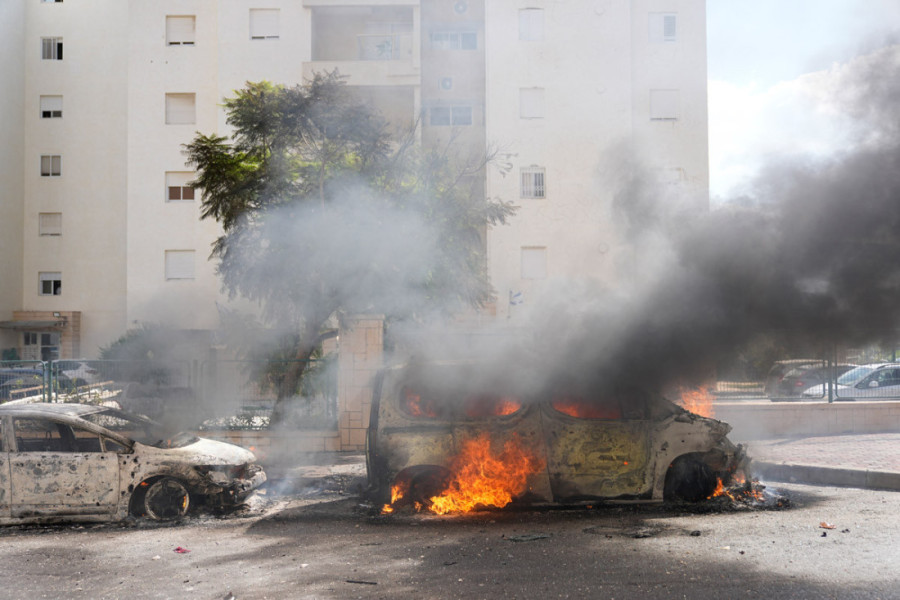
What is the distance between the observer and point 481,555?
5.82 meters

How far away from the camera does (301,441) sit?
10992mm

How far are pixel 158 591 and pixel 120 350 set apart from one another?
67.4 ft

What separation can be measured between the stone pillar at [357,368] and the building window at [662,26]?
58.4 ft

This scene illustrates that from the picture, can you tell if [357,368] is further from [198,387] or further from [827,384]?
[827,384]

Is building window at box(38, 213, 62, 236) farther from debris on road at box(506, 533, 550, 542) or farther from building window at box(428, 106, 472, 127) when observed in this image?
debris on road at box(506, 533, 550, 542)

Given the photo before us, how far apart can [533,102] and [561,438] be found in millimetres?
19090

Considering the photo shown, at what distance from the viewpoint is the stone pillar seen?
1104 cm

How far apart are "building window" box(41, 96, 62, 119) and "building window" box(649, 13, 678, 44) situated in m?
21.3

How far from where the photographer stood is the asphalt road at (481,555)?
5.08 meters

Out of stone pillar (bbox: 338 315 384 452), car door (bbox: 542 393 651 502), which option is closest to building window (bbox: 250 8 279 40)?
stone pillar (bbox: 338 315 384 452)

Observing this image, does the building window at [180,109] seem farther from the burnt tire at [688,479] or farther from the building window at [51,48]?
the burnt tire at [688,479]

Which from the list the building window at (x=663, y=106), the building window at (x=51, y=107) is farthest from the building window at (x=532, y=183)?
the building window at (x=51, y=107)

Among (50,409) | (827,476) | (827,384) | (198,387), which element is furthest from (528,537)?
(827,384)

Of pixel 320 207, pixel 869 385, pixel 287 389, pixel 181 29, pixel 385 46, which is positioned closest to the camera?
pixel 287 389
